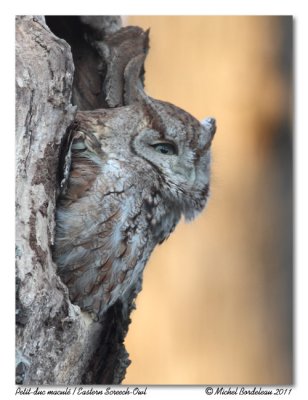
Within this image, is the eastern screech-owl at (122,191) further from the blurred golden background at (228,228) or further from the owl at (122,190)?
the blurred golden background at (228,228)

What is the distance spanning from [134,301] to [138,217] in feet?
1.23

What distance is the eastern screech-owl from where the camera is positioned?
72.9 inches

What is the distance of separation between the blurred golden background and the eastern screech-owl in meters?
0.18

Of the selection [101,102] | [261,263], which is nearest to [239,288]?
[261,263]

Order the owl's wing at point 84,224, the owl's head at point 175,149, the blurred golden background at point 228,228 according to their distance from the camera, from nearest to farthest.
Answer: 1. the owl's wing at point 84,224
2. the owl's head at point 175,149
3. the blurred golden background at point 228,228

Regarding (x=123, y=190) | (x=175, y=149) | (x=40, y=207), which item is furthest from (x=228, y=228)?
(x=40, y=207)

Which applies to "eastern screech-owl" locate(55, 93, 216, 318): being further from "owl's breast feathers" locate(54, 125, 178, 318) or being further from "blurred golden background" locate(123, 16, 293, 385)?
"blurred golden background" locate(123, 16, 293, 385)

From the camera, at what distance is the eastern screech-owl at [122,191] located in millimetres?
1852

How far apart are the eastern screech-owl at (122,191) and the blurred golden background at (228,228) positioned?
6.9 inches

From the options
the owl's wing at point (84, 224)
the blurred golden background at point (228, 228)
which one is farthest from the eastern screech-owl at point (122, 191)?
the blurred golden background at point (228, 228)

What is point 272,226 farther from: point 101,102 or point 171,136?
point 101,102

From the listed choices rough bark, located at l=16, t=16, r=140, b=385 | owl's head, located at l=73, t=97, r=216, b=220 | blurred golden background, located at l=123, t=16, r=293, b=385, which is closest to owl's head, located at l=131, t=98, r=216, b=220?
owl's head, located at l=73, t=97, r=216, b=220

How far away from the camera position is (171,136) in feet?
6.44

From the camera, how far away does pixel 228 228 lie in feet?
7.25
